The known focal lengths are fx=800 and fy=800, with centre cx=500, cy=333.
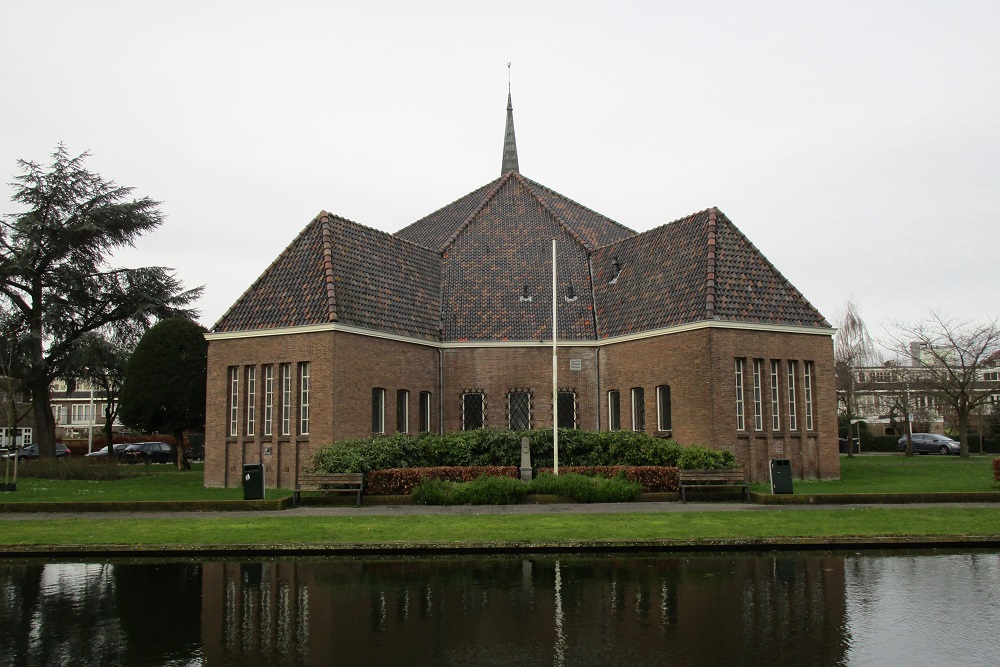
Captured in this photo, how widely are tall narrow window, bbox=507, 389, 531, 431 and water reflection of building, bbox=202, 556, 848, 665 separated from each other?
17.4 metres

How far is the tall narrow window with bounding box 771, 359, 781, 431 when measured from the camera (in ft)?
90.0

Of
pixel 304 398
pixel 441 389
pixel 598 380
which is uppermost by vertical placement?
pixel 598 380

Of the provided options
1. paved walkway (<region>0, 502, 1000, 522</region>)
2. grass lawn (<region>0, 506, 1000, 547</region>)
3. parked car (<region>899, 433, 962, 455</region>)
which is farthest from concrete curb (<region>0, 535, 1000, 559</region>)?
parked car (<region>899, 433, 962, 455</region>)

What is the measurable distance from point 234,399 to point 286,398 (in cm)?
257

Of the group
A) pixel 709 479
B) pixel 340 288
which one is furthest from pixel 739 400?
pixel 340 288

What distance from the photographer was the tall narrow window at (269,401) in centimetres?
2788

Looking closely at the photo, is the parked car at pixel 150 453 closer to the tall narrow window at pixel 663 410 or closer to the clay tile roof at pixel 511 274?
the clay tile roof at pixel 511 274

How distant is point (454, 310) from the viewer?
32.3 meters

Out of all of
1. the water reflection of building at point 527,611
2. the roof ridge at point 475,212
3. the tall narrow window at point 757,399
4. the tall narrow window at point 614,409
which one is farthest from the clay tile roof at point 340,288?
the water reflection of building at point 527,611

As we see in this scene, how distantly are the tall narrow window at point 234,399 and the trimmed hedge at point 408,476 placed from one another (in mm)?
9052

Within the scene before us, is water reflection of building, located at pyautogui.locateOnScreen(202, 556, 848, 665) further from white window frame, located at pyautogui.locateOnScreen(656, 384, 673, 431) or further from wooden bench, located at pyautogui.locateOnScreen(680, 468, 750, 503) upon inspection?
white window frame, located at pyautogui.locateOnScreen(656, 384, 673, 431)

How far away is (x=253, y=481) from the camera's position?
21234 millimetres

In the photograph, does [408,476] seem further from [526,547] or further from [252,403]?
[252,403]

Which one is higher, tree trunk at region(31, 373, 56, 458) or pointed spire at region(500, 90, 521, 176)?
pointed spire at region(500, 90, 521, 176)
